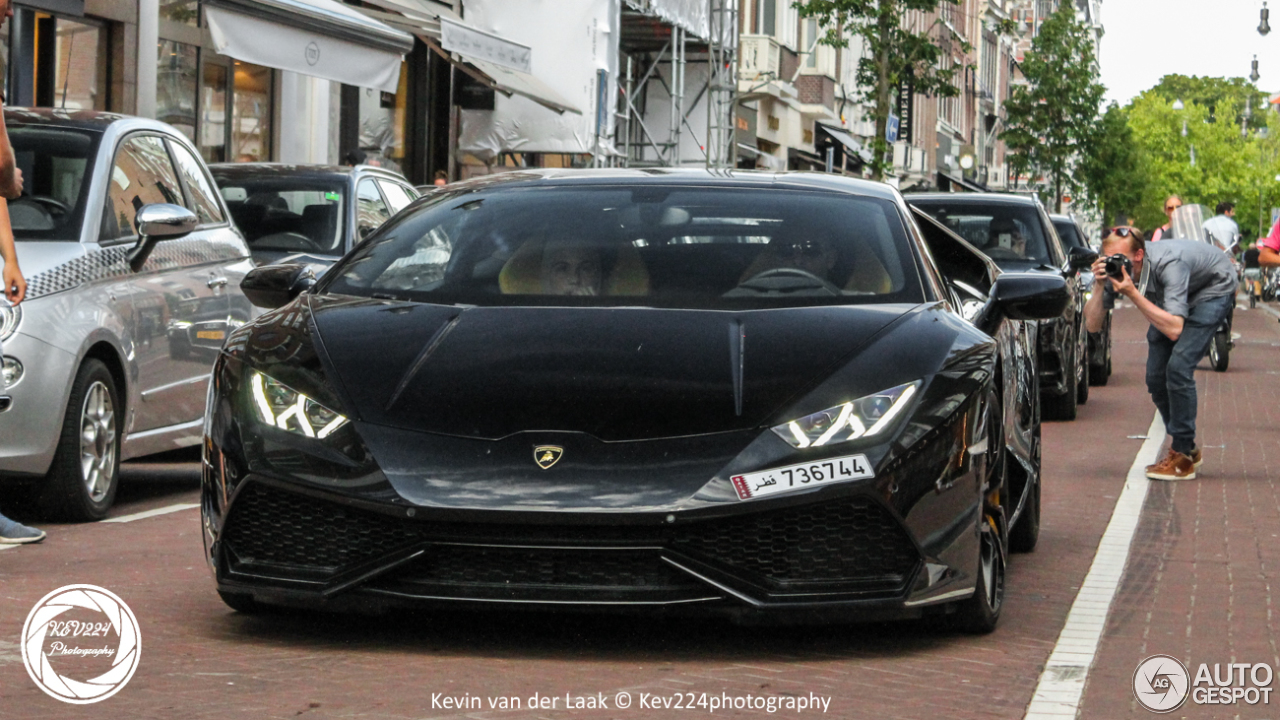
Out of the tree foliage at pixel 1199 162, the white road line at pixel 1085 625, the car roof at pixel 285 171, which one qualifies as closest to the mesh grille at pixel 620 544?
the white road line at pixel 1085 625

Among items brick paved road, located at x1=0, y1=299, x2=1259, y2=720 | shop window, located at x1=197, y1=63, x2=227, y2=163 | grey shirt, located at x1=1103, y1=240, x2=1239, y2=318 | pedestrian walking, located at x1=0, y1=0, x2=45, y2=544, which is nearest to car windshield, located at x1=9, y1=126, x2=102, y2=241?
pedestrian walking, located at x1=0, y1=0, x2=45, y2=544

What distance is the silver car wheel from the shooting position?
8359 millimetres

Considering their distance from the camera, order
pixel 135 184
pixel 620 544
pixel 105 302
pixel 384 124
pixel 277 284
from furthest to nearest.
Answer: pixel 384 124, pixel 135 184, pixel 105 302, pixel 277 284, pixel 620 544

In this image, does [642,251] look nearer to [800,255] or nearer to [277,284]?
[800,255]

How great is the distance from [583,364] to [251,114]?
18271mm

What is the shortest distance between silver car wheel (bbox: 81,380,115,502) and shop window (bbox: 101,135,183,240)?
27.9 inches

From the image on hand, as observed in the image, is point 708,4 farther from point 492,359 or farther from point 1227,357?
point 492,359

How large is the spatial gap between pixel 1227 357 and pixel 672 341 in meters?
17.4

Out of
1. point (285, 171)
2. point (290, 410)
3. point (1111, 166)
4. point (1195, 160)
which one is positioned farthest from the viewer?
point (1195, 160)

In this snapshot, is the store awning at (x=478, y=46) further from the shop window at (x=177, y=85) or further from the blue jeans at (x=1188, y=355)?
the blue jeans at (x=1188, y=355)

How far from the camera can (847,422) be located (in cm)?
513

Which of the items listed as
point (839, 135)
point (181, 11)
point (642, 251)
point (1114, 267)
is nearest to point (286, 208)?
point (1114, 267)

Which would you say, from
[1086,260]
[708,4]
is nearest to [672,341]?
[1086,260]

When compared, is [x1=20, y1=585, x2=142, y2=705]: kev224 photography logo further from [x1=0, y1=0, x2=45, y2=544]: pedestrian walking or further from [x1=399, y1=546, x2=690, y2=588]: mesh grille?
[x1=0, y1=0, x2=45, y2=544]: pedestrian walking
